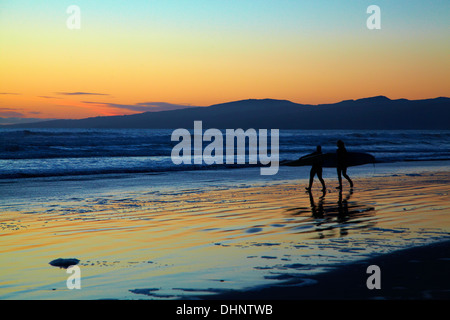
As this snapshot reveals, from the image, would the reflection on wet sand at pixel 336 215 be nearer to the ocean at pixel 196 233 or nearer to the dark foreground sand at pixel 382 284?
the ocean at pixel 196 233

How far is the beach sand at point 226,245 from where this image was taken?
562 cm

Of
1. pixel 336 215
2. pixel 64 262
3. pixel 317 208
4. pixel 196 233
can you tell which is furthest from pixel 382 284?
pixel 317 208

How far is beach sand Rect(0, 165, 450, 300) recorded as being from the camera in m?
5.62

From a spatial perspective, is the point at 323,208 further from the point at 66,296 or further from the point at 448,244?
the point at 66,296

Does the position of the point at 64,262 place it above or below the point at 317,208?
above

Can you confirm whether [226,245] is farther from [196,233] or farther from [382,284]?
[382,284]

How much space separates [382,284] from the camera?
5.64 metres

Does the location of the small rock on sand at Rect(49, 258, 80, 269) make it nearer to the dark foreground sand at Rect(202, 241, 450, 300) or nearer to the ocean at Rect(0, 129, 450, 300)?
the ocean at Rect(0, 129, 450, 300)

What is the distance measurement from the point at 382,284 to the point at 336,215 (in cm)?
536

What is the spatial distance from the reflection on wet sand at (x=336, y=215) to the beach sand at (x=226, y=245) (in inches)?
0.9

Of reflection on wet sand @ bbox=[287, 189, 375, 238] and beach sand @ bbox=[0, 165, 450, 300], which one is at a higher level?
beach sand @ bbox=[0, 165, 450, 300]

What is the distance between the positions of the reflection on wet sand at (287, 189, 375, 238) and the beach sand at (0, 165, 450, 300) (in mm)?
24

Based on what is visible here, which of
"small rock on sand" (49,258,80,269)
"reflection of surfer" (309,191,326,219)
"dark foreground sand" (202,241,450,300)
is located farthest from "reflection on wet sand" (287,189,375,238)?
"small rock on sand" (49,258,80,269)

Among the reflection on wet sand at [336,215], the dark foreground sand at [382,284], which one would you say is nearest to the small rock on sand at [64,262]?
the dark foreground sand at [382,284]
